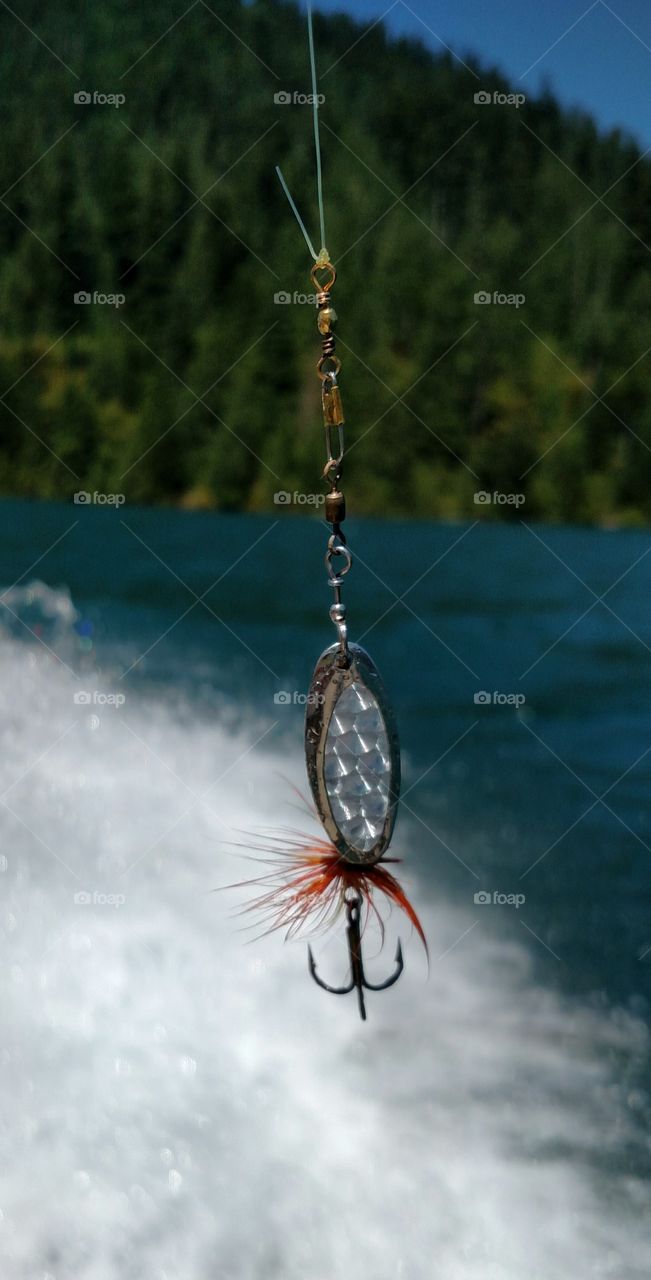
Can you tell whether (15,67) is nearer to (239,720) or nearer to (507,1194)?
(239,720)

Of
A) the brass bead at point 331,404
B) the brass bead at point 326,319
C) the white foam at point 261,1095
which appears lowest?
the white foam at point 261,1095

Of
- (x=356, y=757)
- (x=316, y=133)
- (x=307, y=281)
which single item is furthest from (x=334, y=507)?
(x=307, y=281)

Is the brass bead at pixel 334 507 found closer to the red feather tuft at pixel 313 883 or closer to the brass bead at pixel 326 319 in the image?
the brass bead at pixel 326 319

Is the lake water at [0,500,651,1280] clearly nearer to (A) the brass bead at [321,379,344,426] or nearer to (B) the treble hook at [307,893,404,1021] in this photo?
(B) the treble hook at [307,893,404,1021]

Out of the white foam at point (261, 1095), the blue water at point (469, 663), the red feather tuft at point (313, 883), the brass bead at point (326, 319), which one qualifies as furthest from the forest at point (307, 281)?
the brass bead at point (326, 319)

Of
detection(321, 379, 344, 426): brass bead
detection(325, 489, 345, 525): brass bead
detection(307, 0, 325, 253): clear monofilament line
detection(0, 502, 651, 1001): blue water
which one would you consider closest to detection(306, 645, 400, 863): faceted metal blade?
detection(325, 489, 345, 525): brass bead

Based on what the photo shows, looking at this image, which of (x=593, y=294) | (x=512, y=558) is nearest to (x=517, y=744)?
(x=512, y=558)

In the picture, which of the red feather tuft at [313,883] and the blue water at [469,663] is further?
the blue water at [469,663]
